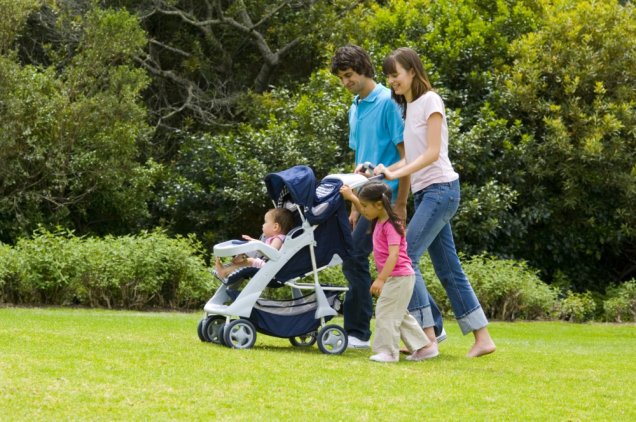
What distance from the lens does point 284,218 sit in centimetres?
738

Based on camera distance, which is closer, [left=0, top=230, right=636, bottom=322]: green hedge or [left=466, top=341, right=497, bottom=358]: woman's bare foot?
[left=466, top=341, right=497, bottom=358]: woman's bare foot

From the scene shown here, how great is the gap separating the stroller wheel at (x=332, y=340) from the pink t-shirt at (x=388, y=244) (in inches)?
20.8

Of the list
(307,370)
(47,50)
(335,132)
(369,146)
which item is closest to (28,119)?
(47,50)

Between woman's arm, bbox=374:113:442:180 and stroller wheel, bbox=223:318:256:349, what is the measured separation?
133cm

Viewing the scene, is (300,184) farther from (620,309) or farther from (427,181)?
(620,309)

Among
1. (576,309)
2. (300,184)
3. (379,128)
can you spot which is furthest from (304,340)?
(576,309)

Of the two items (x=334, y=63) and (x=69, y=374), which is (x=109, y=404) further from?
(x=334, y=63)

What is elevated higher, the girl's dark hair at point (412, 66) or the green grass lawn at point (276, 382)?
the girl's dark hair at point (412, 66)

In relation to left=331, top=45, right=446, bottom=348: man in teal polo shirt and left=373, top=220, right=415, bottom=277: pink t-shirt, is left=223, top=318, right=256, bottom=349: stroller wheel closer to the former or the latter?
left=331, top=45, right=446, bottom=348: man in teal polo shirt

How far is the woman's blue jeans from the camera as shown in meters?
6.97

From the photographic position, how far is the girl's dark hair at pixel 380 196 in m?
6.82

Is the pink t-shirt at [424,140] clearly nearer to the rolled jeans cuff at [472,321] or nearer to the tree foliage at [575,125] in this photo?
the rolled jeans cuff at [472,321]

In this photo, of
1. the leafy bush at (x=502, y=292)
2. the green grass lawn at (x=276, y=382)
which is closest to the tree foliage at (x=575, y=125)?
the leafy bush at (x=502, y=292)

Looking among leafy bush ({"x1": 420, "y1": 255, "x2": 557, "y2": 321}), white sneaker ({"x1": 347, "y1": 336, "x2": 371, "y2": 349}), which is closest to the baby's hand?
white sneaker ({"x1": 347, "y1": 336, "x2": 371, "y2": 349})
